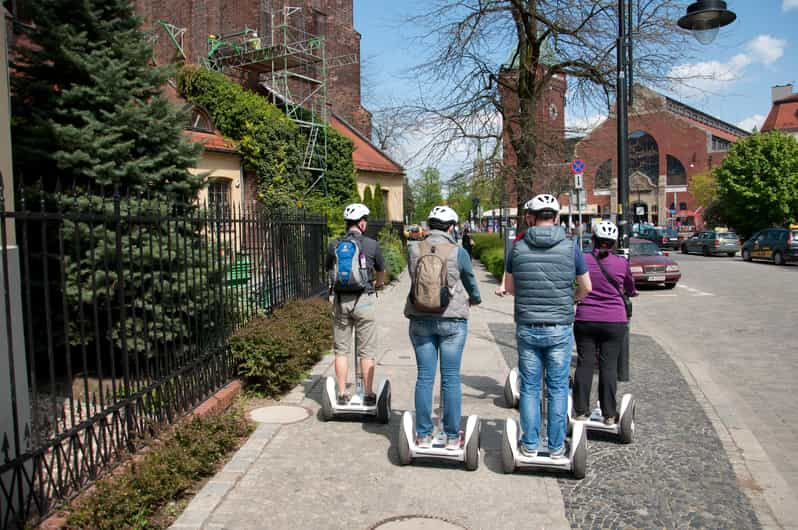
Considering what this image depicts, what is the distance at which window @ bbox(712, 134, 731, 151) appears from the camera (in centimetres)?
7538

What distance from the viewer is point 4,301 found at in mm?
3422

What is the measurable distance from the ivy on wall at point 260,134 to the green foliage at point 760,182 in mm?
35986

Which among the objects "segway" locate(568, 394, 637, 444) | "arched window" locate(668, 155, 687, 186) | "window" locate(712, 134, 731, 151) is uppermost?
"window" locate(712, 134, 731, 151)

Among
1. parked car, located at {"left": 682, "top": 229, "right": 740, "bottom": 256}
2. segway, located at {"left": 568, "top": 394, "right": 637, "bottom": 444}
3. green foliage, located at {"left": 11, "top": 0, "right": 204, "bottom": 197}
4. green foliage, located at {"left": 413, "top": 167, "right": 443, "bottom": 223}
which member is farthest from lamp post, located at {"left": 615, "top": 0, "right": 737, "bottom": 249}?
green foliage, located at {"left": 413, "top": 167, "right": 443, "bottom": 223}

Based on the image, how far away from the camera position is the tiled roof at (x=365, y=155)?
30.5m

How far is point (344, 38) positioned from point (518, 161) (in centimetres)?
2232

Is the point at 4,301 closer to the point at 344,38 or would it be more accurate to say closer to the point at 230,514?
the point at 230,514

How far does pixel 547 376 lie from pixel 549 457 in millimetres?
569

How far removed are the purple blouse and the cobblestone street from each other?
1.03m

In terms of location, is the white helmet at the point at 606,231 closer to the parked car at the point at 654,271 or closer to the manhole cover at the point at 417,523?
the manhole cover at the point at 417,523

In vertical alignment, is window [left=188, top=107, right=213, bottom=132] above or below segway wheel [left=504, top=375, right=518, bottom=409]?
above

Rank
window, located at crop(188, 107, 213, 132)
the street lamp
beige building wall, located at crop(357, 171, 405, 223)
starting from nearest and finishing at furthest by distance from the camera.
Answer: the street lamp, window, located at crop(188, 107, 213, 132), beige building wall, located at crop(357, 171, 405, 223)

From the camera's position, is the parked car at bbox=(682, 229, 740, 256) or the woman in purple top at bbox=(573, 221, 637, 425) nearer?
the woman in purple top at bbox=(573, 221, 637, 425)

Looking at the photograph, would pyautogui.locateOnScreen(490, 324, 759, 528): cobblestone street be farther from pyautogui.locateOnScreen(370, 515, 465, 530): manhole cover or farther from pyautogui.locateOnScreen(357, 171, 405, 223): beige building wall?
pyautogui.locateOnScreen(357, 171, 405, 223): beige building wall
